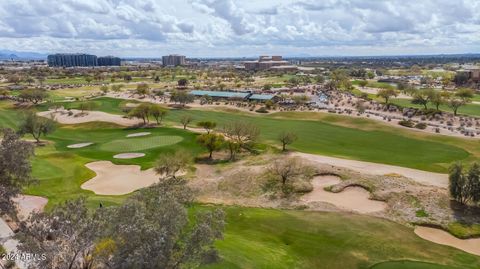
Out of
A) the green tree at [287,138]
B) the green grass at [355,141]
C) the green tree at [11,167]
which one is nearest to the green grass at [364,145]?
the green grass at [355,141]

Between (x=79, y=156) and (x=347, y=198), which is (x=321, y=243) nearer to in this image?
(x=347, y=198)

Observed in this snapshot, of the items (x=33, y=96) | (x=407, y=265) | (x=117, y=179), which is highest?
(x=33, y=96)

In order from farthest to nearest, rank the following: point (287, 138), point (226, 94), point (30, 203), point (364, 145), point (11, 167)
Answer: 1. point (226, 94)
2. point (364, 145)
3. point (287, 138)
4. point (30, 203)
5. point (11, 167)

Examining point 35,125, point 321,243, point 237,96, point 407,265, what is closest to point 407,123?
point 321,243

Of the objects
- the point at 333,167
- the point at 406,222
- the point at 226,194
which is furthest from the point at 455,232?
the point at 226,194

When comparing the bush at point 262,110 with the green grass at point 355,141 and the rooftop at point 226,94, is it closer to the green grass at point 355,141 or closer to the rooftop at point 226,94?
the green grass at point 355,141

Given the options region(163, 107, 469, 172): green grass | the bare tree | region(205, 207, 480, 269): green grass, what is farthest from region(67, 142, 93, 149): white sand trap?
region(205, 207, 480, 269): green grass

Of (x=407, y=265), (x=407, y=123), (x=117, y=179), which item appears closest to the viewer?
(x=407, y=265)
